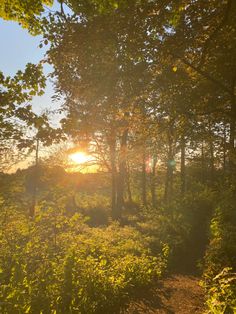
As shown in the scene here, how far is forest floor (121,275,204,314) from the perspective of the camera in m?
8.39

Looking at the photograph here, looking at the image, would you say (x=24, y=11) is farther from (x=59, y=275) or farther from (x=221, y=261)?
(x=221, y=261)

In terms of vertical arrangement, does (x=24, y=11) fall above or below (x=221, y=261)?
above

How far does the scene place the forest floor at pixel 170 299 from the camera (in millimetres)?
8391

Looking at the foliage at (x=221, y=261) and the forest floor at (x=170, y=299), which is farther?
the forest floor at (x=170, y=299)

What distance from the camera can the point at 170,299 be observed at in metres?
9.34

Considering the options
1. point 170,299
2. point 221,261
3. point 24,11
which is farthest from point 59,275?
point 24,11

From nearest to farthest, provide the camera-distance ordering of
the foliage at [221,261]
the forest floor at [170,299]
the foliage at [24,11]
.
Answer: the foliage at [24,11]
the foliage at [221,261]
the forest floor at [170,299]

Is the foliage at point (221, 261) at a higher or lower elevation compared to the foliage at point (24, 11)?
lower

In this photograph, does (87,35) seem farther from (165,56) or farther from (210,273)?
(210,273)

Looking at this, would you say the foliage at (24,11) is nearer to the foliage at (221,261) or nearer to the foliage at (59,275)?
the foliage at (59,275)

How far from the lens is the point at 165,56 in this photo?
8031 mm

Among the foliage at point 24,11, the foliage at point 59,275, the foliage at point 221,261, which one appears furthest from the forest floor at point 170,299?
the foliage at point 24,11

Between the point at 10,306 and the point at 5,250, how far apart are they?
362 centimetres

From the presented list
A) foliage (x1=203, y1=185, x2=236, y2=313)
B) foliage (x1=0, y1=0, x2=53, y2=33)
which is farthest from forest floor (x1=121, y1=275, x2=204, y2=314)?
foliage (x1=0, y1=0, x2=53, y2=33)
